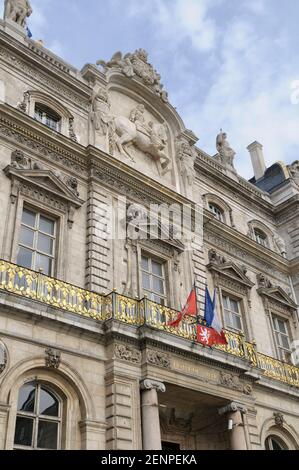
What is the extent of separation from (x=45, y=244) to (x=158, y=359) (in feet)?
12.8

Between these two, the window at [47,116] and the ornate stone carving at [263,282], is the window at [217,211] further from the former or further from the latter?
the window at [47,116]

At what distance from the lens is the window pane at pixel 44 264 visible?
12.9m

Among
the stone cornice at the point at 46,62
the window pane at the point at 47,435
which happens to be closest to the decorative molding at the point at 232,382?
the window pane at the point at 47,435

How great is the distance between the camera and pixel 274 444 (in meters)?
15.5

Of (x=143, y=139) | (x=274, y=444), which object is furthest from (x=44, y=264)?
(x=274, y=444)

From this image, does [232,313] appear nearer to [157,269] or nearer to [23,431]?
[157,269]

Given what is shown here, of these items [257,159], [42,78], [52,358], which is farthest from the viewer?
[257,159]

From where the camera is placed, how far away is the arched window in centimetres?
1516

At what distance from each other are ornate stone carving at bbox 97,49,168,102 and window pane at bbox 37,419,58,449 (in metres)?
11.9

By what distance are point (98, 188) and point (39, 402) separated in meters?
6.28

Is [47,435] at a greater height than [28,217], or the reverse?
[28,217]

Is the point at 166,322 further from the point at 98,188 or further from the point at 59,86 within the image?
the point at 59,86

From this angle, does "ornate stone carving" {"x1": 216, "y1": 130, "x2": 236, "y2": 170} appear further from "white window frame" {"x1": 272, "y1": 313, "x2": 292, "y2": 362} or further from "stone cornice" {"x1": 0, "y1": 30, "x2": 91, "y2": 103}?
"stone cornice" {"x1": 0, "y1": 30, "x2": 91, "y2": 103}

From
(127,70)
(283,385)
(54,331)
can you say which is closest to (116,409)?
(54,331)
